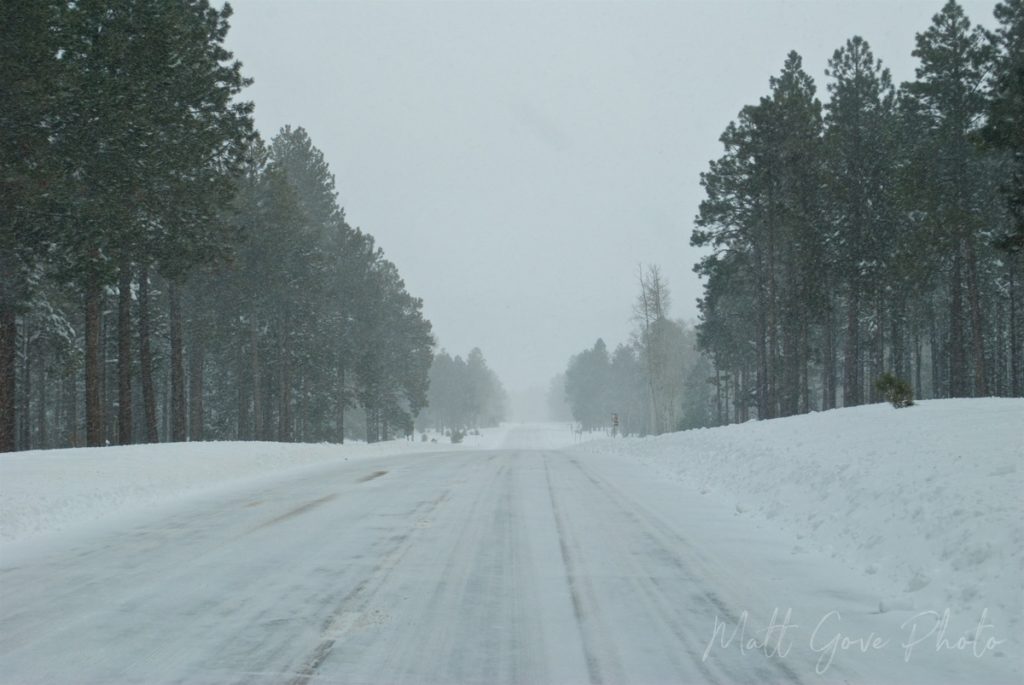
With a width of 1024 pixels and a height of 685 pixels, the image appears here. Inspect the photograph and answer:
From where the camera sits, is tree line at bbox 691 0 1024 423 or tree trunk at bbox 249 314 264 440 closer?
tree line at bbox 691 0 1024 423

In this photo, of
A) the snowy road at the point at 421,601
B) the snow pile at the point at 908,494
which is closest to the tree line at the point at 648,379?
the snow pile at the point at 908,494

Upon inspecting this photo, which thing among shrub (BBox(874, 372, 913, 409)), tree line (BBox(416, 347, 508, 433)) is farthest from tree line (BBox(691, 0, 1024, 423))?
tree line (BBox(416, 347, 508, 433))

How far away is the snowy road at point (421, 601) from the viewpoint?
489 centimetres

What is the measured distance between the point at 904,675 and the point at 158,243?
73.5 feet

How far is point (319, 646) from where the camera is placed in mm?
5211

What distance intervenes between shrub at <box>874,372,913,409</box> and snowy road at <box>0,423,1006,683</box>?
843cm

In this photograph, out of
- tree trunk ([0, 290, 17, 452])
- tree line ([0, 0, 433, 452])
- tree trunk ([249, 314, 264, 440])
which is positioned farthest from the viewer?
tree trunk ([249, 314, 264, 440])

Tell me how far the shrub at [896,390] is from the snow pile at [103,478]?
15487 millimetres

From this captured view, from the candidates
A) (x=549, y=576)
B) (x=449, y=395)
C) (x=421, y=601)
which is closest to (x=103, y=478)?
(x=421, y=601)

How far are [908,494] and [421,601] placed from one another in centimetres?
598

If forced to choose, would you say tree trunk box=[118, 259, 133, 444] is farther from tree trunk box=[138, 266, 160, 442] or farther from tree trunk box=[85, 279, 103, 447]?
tree trunk box=[138, 266, 160, 442]

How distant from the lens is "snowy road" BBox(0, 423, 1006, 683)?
192 inches

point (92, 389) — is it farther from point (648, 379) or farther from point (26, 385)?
point (648, 379)

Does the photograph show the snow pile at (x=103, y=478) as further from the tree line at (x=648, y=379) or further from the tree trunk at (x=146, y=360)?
the tree line at (x=648, y=379)
